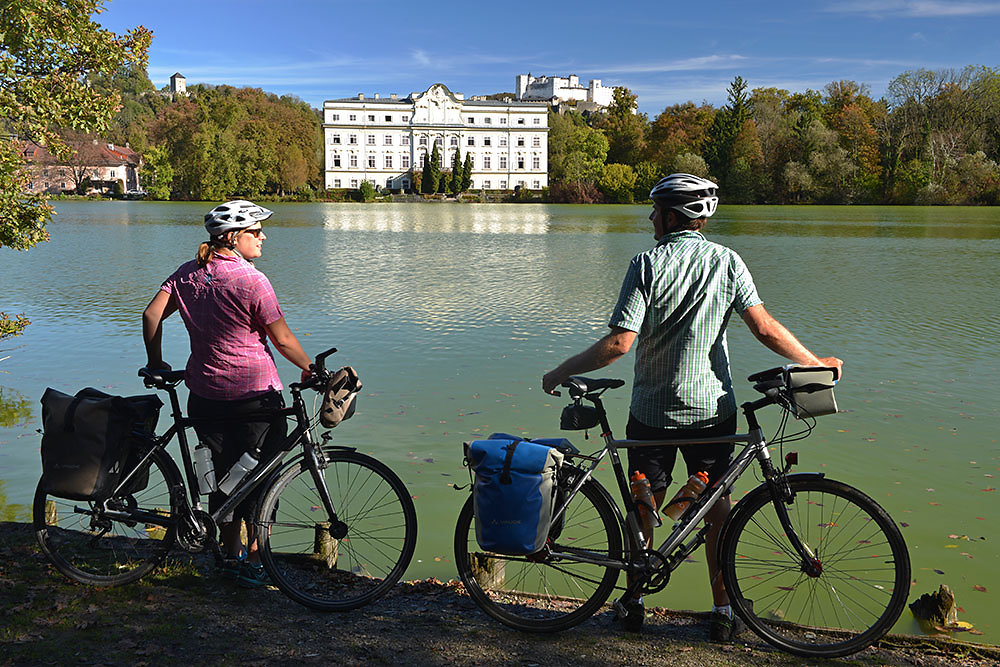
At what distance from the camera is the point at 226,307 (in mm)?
3805

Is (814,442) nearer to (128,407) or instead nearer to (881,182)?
(128,407)

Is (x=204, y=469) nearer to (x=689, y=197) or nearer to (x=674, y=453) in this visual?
(x=674, y=453)

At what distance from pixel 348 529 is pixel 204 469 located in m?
0.74

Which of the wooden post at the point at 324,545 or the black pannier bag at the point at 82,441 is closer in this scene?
the black pannier bag at the point at 82,441

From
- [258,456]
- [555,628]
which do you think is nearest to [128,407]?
[258,456]

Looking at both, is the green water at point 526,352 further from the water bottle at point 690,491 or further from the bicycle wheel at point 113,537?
the bicycle wheel at point 113,537

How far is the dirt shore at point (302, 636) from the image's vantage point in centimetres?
334

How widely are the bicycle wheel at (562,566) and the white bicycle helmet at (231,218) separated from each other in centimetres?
158

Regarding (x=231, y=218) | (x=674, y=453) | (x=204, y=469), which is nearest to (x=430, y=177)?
(x=231, y=218)

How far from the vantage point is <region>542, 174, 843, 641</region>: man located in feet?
11.1

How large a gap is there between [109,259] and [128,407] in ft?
75.9

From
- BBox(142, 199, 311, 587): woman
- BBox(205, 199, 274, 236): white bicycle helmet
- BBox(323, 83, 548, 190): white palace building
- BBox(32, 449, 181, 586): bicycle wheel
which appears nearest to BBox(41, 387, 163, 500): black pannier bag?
BBox(32, 449, 181, 586): bicycle wheel

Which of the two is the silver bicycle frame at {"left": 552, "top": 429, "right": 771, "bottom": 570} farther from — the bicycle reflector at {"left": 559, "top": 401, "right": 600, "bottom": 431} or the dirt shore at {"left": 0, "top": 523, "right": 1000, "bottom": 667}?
the dirt shore at {"left": 0, "top": 523, "right": 1000, "bottom": 667}

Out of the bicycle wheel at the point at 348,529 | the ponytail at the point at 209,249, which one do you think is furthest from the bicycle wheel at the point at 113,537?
the ponytail at the point at 209,249
